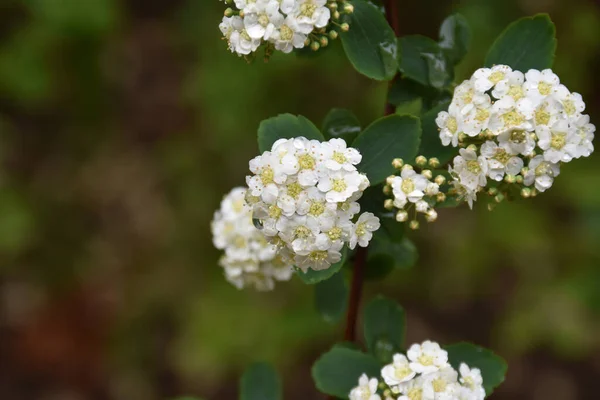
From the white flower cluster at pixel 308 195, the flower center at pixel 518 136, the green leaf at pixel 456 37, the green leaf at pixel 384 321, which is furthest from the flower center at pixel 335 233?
the green leaf at pixel 456 37

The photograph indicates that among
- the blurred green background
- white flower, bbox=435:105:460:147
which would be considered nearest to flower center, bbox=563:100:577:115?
white flower, bbox=435:105:460:147

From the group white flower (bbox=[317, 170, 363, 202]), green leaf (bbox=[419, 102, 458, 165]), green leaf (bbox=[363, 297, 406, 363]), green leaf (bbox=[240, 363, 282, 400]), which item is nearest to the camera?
white flower (bbox=[317, 170, 363, 202])

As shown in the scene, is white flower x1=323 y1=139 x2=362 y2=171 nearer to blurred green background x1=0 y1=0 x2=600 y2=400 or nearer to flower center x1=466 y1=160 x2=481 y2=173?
flower center x1=466 y1=160 x2=481 y2=173

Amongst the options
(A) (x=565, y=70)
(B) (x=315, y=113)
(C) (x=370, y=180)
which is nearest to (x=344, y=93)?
(B) (x=315, y=113)

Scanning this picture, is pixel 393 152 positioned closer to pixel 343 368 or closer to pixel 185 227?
pixel 343 368

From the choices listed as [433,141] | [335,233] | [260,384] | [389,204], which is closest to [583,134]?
[433,141]
